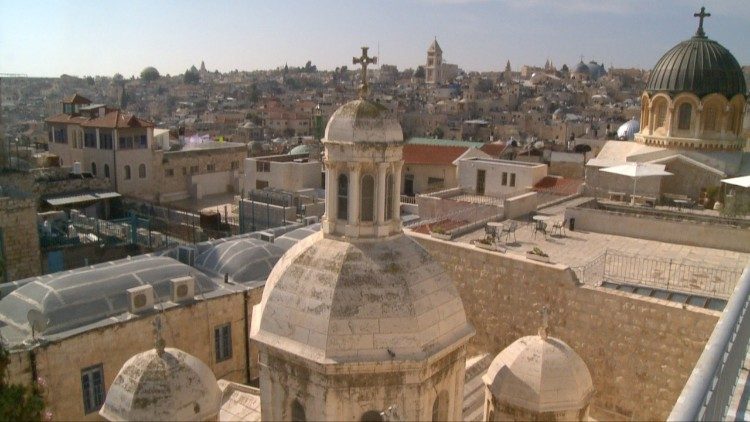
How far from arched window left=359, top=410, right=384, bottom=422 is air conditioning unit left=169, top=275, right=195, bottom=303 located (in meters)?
6.68

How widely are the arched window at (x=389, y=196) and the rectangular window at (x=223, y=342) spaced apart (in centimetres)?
673

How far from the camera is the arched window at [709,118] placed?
22.6m

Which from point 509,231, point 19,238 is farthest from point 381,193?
point 19,238

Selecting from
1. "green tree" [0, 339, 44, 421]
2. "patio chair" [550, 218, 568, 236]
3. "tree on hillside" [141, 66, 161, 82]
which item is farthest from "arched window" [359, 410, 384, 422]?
"tree on hillside" [141, 66, 161, 82]

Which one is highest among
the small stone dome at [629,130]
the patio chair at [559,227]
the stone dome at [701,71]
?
the stone dome at [701,71]

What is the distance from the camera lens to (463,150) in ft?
122

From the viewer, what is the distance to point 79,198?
96.4ft

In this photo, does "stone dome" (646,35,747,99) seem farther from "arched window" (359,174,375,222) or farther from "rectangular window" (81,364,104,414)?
"rectangular window" (81,364,104,414)

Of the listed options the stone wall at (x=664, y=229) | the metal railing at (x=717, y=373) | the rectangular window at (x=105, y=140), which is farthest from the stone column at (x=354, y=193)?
the rectangular window at (x=105, y=140)

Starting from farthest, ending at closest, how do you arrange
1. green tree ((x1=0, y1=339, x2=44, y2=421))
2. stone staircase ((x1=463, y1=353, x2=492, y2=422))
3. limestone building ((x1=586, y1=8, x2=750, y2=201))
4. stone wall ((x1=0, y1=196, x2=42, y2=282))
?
1. limestone building ((x1=586, y1=8, x2=750, y2=201))
2. stone wall ((x1=0, y1=196, x2=42, y2=282))
3. stone staircase ((x1=463, y1=353, x2=492, y2=422))
4. green tree ((x1=0, y1=339, x2=44, y2=421))

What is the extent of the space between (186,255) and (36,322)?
17.9 ft

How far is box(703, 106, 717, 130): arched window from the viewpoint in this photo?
22578mm

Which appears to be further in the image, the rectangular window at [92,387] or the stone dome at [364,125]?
the rectangular window at [92,387]

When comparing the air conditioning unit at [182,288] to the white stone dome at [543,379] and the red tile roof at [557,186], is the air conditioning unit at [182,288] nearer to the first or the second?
the white stone dome at [543,379]
